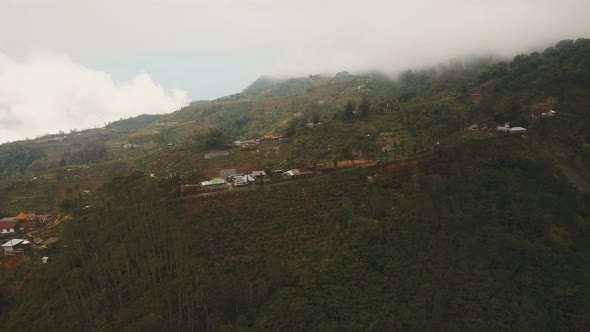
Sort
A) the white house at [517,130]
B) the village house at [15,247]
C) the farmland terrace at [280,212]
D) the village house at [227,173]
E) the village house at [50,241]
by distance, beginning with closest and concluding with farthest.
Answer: the farmland terrace at [280,212] → the village house at [15,247] → the village house at [50,241] → the white house at [517,130] → the village house at [227,173]

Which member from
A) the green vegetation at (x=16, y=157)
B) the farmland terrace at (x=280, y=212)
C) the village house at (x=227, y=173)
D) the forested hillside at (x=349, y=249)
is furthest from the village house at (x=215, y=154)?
the green vegetation at (x=16, y=157)

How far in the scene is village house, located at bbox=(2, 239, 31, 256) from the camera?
43281 millimetres

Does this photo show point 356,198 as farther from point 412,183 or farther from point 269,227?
point 269,227

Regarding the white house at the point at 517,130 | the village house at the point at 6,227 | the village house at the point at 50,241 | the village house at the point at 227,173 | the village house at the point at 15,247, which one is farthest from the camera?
the village house at the point at 227,173

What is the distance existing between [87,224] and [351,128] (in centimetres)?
4644

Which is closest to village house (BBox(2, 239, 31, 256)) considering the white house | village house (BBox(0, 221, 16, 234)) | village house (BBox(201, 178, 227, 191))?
village house (BBox(0, 221, 16, 234))

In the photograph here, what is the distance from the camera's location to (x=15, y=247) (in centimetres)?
4366

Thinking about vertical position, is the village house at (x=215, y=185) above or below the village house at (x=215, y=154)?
below

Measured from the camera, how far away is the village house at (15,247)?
4328cm

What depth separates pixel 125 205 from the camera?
4181 centimetres

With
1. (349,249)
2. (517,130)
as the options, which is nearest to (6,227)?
(349,249)

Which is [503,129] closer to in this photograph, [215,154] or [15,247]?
[215,154]

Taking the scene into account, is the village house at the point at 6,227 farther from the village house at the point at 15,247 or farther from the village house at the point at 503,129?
the village house at the point at 503,129

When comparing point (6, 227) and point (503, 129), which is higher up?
point (503, 129)
